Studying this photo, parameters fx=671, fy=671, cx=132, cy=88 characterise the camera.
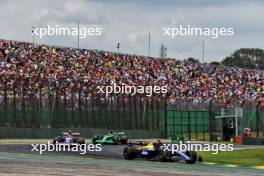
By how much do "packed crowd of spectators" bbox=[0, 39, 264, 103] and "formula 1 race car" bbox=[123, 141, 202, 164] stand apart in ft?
53.9

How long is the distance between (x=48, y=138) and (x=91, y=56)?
16.5 metres

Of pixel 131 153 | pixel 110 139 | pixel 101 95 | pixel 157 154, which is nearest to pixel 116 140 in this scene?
pixel 110 139

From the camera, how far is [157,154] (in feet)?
84.2

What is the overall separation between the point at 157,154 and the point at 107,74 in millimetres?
31770

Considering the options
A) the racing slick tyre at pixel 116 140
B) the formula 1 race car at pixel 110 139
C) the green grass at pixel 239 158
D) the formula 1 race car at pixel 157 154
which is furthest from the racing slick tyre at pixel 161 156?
the racing slick tyre at pixel 116 140

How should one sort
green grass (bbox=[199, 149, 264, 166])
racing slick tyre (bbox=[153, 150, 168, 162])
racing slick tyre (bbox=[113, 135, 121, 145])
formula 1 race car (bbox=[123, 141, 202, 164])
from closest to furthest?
formula 1 race car (bbox=[123, 141, 202, 164])
racing slick tyre (bbox=[153, 150, 168, 162])
green grass (bbox=[199, 149, 264, 166])
racing slick tyre (bbox=[113, 135, 121, 145])

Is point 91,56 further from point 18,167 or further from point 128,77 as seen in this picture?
point 18,167

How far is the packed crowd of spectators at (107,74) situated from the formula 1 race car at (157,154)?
16.4m

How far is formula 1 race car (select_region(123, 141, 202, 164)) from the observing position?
24.5 m

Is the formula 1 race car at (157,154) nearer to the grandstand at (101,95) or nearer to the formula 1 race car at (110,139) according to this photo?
the formula 1 race car at (110,139)

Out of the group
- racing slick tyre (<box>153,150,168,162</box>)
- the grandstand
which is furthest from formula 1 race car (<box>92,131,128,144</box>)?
racing slick tyre (<box>153,150,168,162</box>)

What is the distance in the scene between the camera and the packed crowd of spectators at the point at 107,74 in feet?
151

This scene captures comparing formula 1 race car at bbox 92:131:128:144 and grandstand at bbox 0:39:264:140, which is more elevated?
grandstand at bbox 0:39:264:140

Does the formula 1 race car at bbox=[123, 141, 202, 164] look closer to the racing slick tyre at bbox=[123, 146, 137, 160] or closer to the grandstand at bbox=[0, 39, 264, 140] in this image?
the racing slick tyre at bbox=[123, 146, 137, 160]
